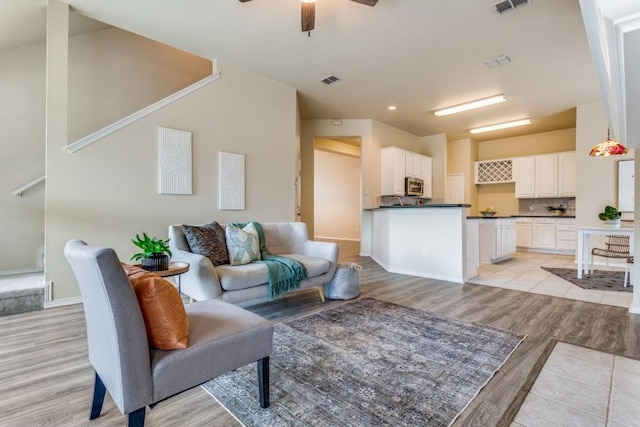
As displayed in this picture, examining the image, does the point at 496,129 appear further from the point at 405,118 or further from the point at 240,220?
the point at 240,220

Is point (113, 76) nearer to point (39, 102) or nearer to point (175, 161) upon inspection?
point (39, 102)

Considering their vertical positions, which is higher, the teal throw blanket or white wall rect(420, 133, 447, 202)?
white wall rect(420, 133, 447, 202)

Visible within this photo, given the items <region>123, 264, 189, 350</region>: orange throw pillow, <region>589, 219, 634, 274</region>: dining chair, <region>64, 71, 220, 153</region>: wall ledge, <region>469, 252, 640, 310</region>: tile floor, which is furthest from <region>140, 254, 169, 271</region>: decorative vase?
<region>589, 219, 634, 274</region>: dining chair

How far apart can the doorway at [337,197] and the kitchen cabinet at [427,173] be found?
237cm

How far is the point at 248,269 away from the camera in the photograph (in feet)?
8.91

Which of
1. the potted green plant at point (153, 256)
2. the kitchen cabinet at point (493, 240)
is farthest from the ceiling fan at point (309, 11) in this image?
the kitchen cabinet at point (493, 240)

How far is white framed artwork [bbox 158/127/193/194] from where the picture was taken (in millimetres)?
3666

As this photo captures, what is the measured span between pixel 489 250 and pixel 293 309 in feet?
14.5

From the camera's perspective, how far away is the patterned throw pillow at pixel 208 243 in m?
2.84

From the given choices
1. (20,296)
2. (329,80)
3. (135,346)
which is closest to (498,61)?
(329,80)

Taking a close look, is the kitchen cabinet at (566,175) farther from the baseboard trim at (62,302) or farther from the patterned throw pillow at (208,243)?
the baseboard trim at (62,302)

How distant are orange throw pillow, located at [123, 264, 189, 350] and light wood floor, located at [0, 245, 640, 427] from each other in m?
0.52

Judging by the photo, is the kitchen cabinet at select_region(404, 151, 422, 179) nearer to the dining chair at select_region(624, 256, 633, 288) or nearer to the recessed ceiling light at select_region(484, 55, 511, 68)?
the recessed ceiling light at select_region(484, 55, 511, 68)

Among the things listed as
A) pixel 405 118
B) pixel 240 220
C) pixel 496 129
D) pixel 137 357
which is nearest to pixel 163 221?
pixel 240 220
